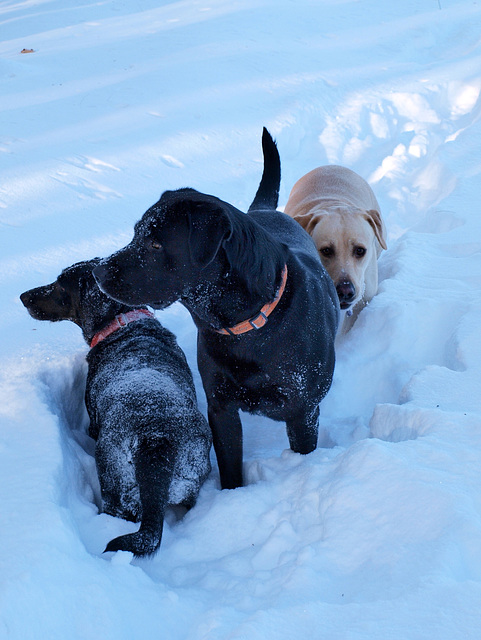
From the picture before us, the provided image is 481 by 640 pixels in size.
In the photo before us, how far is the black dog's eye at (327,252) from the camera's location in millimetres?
3908

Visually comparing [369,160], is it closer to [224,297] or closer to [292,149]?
[292,149]

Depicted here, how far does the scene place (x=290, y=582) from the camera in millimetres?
1888

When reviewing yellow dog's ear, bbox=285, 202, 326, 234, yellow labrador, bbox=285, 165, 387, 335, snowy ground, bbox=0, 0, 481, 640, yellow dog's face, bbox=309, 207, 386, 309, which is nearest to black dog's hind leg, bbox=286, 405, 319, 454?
snowy ground, bbox=0, 0, 481, 640

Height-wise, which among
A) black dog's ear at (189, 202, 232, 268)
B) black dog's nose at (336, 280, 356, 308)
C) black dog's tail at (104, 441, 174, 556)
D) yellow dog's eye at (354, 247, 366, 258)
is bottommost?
black dog's nose at (336, 280, 356, 308)

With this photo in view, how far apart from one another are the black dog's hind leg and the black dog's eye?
1.52 meters

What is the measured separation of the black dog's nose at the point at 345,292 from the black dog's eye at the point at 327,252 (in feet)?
1.22

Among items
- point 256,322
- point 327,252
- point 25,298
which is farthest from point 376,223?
point 25,298

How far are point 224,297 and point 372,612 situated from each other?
3.78ft

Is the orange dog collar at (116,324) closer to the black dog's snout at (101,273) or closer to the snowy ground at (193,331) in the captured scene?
the snowy ground at (193,331)

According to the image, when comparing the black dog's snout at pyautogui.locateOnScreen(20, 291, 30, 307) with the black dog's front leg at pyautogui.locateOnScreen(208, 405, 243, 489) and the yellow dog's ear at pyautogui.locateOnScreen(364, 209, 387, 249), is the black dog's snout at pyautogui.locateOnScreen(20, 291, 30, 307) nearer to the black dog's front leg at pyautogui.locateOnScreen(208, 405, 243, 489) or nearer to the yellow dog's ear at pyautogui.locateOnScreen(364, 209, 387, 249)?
the black dog's front leg at pyautogui.locateOnScreen(208, 405, 243, 489)

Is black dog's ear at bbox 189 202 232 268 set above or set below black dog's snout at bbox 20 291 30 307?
above

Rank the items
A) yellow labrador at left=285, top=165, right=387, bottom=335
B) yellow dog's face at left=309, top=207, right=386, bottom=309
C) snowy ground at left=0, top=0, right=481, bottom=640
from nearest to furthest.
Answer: snowy ground at left=0, top=0, right=481, bottom=640, yellow labrador at left=285, top=165, right=387, bottom=335, yellow dog's face at left=309, top=207, right=386, bottom=309

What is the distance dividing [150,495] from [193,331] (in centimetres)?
166

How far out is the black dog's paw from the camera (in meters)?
2.06
